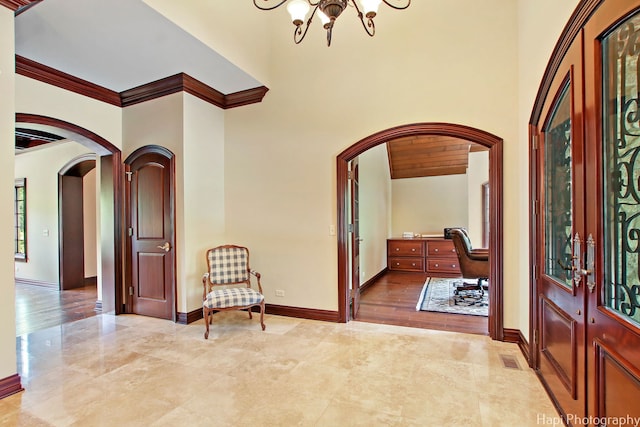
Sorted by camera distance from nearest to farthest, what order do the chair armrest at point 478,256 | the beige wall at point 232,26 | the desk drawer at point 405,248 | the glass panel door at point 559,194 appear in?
the glass panel door at point 559,194 → the beige wall at point 232,26 → the chair armrest at point 478,256 → the desk drawer at point 405,248

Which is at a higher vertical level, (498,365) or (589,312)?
(589,312)

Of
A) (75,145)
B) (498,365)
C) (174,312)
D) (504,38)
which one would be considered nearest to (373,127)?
(504,38)

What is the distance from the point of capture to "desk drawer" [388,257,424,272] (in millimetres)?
7448

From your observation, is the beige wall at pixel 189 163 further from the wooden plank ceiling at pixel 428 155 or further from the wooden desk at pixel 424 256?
the wooden desk at pixel 424 256

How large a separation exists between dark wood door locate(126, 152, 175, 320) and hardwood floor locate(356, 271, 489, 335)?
8.59ft

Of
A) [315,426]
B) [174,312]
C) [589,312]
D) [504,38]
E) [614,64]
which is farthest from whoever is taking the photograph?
[174,312]

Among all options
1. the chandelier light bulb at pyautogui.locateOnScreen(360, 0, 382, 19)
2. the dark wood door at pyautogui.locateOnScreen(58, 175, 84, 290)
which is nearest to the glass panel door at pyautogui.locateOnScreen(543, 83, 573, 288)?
the chandelier light bulb at pyautogui.locateOnScreen(360, 0, 382, 19)

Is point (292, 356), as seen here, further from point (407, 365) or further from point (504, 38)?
point (504, 38)

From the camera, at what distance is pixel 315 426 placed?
201 centimetres

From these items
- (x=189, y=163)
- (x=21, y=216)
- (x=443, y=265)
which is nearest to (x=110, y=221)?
(x=189, y=163)

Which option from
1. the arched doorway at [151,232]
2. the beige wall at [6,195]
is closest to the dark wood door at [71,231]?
the arched doorway at [151,232]

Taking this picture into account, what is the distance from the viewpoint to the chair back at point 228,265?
13.5 feet

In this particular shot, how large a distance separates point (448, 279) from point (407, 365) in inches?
176

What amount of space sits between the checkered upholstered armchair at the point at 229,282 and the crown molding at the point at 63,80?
2.54m
